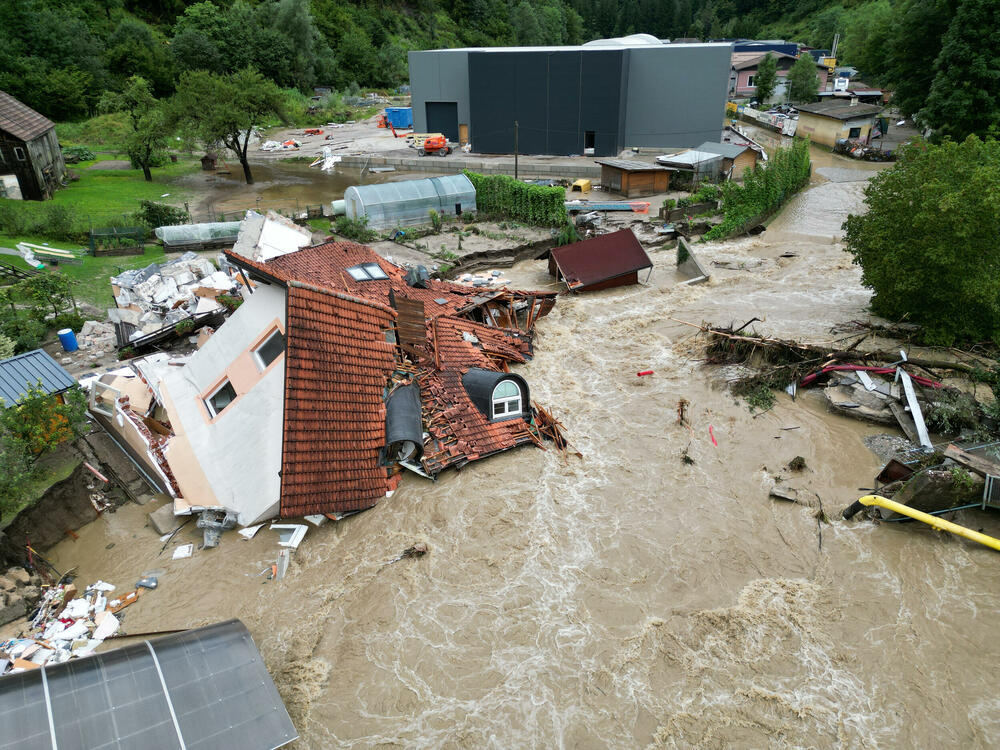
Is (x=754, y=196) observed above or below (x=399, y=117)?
below

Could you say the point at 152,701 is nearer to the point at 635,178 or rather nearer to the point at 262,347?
the point at 262,347

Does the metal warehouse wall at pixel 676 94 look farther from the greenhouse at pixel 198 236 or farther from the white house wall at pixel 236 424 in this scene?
the white house wall at pixel 236 424

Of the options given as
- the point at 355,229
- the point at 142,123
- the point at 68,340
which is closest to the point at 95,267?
the point at 68,340

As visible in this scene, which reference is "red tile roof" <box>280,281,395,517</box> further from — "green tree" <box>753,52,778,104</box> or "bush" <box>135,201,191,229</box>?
"green tree" <box>753,52,778,104</box>

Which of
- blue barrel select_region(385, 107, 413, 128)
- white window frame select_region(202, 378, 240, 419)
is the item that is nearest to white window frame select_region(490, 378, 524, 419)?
white window frame select_region(202, 378, 240, 419)

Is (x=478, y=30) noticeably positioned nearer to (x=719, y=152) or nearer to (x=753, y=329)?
(x=719, y=152)

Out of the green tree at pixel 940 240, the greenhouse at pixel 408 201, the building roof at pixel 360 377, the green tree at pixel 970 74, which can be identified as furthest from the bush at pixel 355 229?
the green tree at pixel 970 74

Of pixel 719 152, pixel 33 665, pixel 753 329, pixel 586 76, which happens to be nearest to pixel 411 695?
pixel 33 665
